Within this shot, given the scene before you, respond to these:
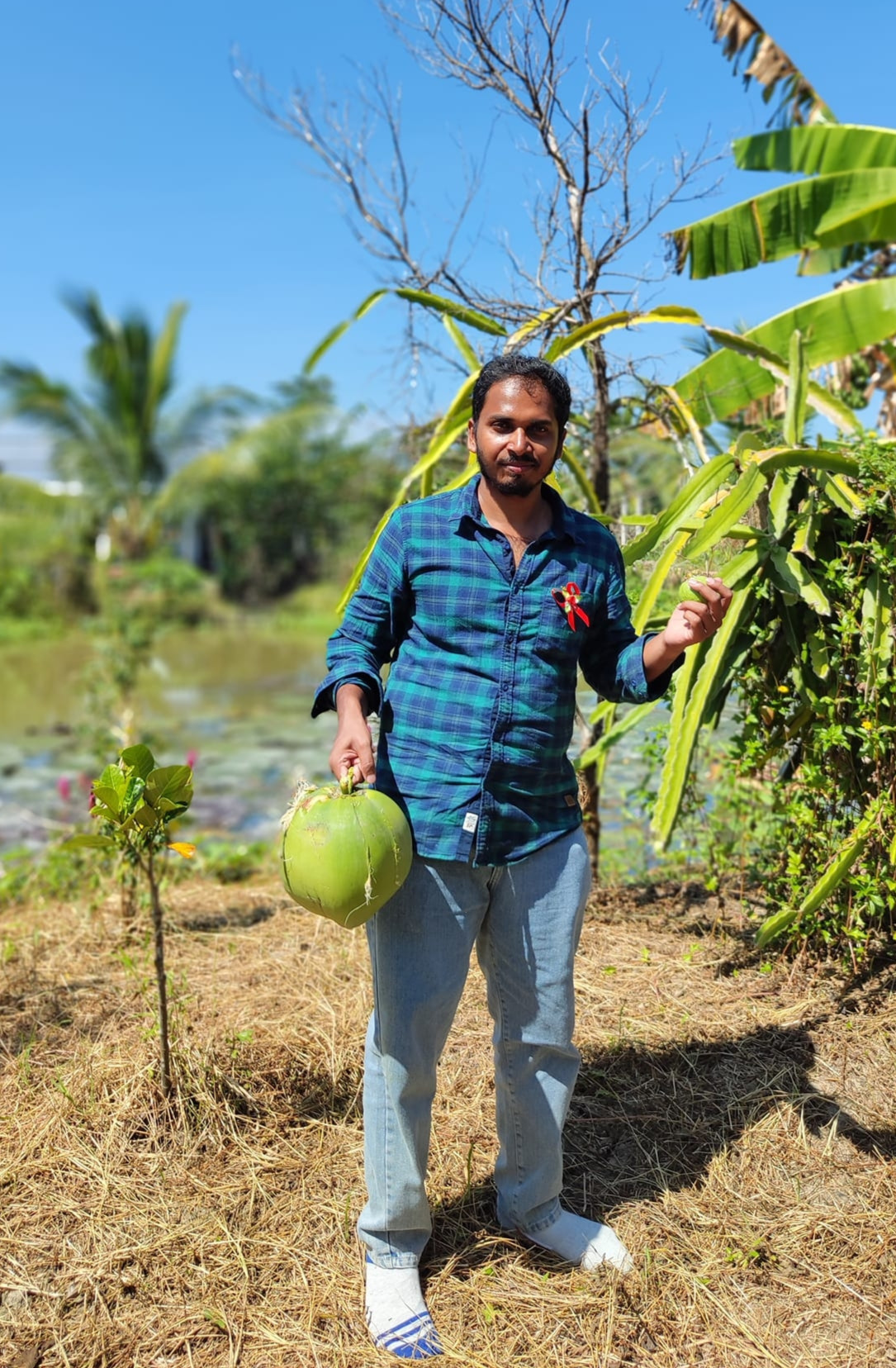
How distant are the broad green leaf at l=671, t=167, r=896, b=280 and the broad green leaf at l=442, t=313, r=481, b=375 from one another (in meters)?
1.62

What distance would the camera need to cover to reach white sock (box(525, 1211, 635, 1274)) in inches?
87.1

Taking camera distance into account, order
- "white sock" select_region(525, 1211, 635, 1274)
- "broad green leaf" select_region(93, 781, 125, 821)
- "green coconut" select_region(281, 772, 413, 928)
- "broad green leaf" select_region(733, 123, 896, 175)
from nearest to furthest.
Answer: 1. "green coconut" select_region(281, 772, 413, 928)
2. "white sock" select_region(525, 1211, 635, 1274)
3. "broad green leaf" select_region(93, 781, 125, 821)
4. "broad green leaf" select_region(733, 123, 896, 175)

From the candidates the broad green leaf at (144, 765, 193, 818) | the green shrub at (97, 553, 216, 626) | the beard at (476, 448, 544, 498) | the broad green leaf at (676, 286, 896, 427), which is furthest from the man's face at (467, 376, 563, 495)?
the green shrub at (97, 553, 216, 626)

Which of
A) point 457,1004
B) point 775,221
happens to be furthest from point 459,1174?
point 775,221

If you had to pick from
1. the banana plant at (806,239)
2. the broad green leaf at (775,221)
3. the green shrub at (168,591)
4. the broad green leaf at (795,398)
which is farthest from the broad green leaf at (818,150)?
the green shrub at (168,591)

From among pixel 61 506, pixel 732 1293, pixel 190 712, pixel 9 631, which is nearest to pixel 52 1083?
pixel 732 1293

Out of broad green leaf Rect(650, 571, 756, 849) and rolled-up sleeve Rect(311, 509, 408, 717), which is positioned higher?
rolled-up sleeve Rect(311, 509, 408, 717)

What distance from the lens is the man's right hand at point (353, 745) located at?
6.04ft

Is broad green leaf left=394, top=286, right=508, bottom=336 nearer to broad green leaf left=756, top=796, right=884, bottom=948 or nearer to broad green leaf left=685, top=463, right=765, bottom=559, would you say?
broad green leaf left=685, top=463, right=765, bottom=559

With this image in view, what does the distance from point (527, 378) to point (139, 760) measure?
3.95ft

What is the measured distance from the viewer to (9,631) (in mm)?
18016

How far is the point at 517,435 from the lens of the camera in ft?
6.29

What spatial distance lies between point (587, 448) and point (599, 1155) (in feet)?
8.93

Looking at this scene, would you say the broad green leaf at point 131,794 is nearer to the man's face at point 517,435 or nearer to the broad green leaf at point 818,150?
the man's face at point 517,435
